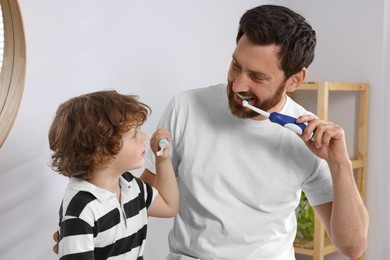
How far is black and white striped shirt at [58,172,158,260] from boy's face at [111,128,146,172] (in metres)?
0.06

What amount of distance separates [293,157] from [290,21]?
338mm

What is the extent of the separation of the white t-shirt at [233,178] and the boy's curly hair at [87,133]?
0.33 meters

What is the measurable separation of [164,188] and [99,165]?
23 centimetres

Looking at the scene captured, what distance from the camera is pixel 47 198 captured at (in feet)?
5.59

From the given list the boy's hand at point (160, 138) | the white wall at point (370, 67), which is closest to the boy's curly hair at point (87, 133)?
the boy's hand at point (160, 138)

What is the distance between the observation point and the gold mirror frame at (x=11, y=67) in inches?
57.8

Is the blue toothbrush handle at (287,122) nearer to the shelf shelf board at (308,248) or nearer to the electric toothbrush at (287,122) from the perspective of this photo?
the electric toothbrush at (287,122)

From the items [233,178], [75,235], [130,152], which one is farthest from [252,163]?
[75,235]

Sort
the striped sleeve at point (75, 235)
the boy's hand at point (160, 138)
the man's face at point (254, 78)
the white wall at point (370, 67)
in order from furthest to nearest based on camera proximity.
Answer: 1. the white wall at point (370, 67)
2. the man's face at point (254, 78)
3. the boy's hand at point (160, 138)
4. the striped sleeve at point (75, 235)

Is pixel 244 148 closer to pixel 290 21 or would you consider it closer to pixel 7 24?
pixel 290 21

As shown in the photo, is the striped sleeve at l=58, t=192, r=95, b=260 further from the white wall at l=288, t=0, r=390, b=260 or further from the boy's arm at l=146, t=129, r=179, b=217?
the white wall at l=288, t=0, r=390, b=260

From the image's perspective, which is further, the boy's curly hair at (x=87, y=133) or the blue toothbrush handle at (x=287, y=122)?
the blue toothbrush handle at (x=287, y=122)

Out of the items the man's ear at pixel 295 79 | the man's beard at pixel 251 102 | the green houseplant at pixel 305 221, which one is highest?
the man's ear at pixel 295 79

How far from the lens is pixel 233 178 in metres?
1.60
